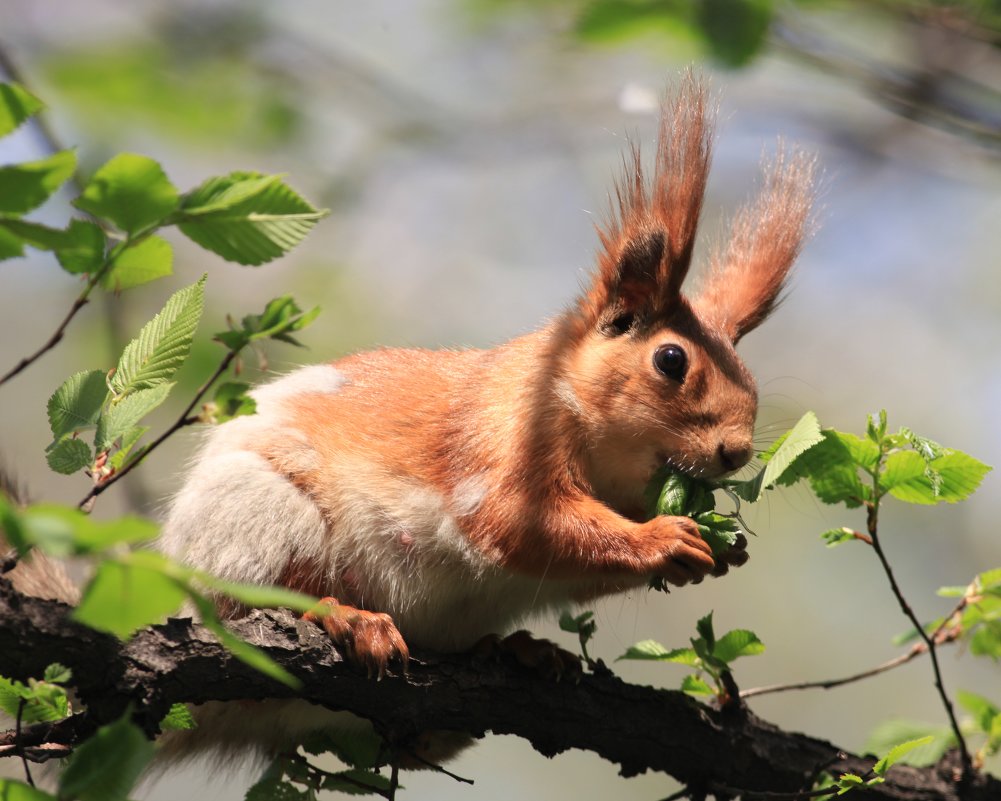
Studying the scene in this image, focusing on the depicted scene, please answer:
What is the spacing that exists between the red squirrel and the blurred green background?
1.10ft

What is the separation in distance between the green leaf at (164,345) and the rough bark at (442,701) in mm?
371

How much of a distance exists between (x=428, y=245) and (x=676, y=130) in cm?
635

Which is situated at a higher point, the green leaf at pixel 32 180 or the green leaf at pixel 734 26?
the green leaf at pixel 734 26

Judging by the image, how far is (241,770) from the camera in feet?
8.76

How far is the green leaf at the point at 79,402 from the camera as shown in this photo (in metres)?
1.66

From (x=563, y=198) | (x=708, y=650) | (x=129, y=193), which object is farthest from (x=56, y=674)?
(x=563, y=198)

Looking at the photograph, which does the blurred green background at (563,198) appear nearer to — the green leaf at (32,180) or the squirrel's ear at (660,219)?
the squirrel's ear at (660,219)

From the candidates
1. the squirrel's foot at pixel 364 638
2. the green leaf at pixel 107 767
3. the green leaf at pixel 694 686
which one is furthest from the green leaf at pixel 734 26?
the green leaf at pixel 107 767

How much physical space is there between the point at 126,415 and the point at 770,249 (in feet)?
6.30

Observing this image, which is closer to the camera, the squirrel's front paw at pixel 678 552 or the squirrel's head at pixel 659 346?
the squirrel's front paw at pixel 678 552

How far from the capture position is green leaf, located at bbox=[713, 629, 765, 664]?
7.35ft

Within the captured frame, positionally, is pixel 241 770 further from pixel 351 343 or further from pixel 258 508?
pixel 351 343

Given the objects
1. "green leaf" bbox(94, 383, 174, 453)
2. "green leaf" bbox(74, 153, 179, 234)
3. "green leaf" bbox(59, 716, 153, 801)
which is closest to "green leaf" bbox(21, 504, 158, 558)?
"green leaf" bbox(59, 716, 153, 801)

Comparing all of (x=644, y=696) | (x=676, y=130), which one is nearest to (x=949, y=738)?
(x=644, y=696)
